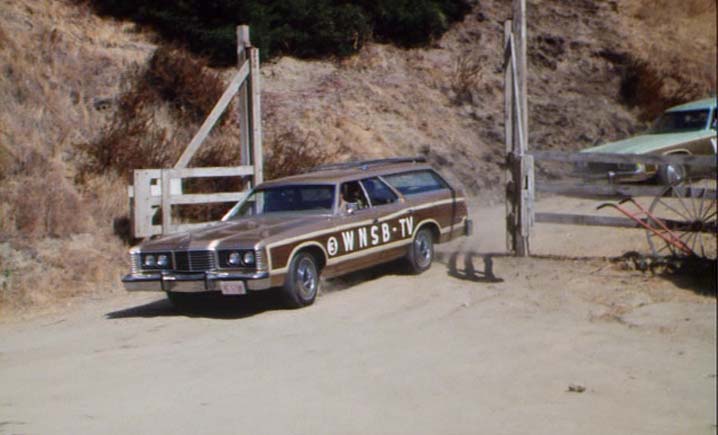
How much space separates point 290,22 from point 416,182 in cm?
1066

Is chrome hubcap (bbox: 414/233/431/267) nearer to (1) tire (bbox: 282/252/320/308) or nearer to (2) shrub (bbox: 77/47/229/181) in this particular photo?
(1) tire (bbox: 282/252/320/308)

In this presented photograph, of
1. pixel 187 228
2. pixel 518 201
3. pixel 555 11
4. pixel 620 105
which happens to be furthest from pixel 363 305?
pixel 555 11

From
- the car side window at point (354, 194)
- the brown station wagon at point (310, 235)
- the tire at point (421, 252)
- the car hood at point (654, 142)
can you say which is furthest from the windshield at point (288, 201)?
the car hood at point (654, 142)

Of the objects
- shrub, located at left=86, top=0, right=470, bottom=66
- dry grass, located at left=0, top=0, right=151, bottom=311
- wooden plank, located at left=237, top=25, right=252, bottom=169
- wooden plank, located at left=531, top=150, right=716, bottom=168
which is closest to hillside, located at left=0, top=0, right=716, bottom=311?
dry grass, located at left=0, top=0, right=151, bottom=311

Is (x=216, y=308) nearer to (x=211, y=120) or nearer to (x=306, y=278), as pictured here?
(x=306, y=278)

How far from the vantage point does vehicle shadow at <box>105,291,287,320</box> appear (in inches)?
449

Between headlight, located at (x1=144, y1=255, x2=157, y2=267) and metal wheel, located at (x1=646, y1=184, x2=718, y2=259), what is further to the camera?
metal wheel, located at (x1=646, y1=184, x2=718, y2=259)

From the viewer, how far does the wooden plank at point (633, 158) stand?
37.5ft

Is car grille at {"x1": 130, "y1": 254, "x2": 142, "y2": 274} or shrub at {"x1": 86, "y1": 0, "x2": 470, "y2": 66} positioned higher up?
shrub at {"x1": 86, "y1": 0, "x2": 470, "y2": 66}

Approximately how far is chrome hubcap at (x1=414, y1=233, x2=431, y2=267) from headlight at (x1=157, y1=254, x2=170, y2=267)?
3.30 metres

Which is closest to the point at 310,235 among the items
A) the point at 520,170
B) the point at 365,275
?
the point at 365,275

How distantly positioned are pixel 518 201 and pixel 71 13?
457 inches

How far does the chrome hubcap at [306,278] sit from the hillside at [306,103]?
3.34m

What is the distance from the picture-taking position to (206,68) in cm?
2006
